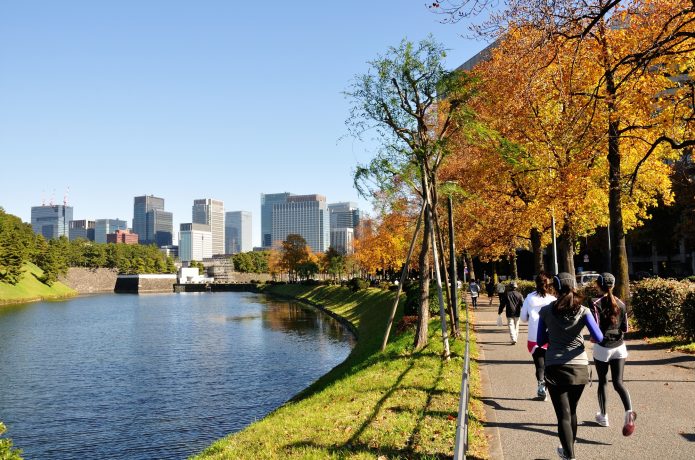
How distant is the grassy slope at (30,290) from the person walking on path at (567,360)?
9230cm

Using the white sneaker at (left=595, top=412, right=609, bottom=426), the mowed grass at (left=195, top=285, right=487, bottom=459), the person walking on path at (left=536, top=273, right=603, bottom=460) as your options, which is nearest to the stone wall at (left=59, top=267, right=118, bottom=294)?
the mowed grass at (left=195, top=285, right=487, bottom=459)

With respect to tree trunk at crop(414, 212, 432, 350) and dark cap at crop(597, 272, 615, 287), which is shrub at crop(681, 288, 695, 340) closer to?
tree trunk at crop(414, 212, 432, 350)

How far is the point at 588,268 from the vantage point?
80438 millimetres

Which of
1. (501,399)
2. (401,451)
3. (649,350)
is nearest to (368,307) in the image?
(649,350)

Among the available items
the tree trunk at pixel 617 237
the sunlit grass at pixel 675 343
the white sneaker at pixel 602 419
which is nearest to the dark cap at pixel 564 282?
the white sneaker at pixel 602 419

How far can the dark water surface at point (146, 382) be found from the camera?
635 inches

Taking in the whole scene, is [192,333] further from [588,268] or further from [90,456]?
[588,268]

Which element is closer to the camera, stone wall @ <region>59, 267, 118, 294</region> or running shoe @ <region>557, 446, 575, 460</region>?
running shoe @ <region>557, 446, 575, 460</region>

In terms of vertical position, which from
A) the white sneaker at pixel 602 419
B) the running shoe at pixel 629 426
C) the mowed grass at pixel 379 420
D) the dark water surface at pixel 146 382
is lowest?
the dark water surface at pixel 146 382

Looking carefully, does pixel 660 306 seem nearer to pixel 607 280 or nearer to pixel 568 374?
pixel 607 280

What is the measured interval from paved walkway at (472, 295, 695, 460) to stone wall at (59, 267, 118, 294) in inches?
Result: 5212

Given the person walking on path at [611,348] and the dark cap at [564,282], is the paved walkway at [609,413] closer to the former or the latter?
the person walking on path at [611,348]

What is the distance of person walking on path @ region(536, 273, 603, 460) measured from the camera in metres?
6.36

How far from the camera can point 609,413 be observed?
9031 mm
